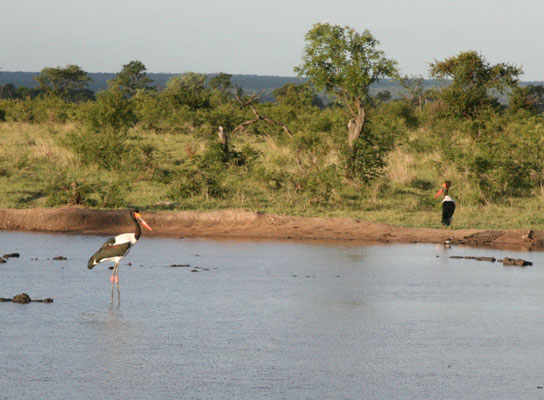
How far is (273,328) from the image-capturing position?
24.8ft

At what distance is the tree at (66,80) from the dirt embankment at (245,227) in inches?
2629

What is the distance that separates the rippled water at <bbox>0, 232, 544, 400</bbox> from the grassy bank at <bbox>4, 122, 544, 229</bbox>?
473cm

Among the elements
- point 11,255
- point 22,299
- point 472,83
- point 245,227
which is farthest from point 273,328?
point 472,83

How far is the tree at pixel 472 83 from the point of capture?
34.0 metres

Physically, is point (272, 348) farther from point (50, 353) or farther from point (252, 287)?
point (252, 287)

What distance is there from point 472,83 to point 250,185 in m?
19.3

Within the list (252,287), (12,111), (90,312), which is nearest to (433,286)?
(252,287)

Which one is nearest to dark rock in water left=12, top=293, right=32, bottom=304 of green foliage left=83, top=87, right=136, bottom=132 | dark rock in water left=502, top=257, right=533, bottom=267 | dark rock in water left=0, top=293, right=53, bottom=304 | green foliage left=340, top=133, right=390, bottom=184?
dark rock in water left=0, top=293, right=53, bottom=304

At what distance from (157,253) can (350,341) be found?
232 inches

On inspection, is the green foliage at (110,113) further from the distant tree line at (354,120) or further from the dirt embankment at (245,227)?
the dirt embankment at (245,227)

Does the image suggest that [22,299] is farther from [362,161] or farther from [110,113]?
[110,113]

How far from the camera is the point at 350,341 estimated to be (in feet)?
23.4

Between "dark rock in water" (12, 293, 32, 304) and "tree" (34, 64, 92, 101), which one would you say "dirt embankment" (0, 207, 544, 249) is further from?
"tree" (34, 64, 92, 101)

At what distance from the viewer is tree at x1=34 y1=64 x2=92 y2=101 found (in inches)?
3206
